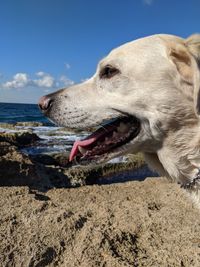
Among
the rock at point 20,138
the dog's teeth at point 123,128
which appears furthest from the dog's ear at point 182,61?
the rock at point 20,138

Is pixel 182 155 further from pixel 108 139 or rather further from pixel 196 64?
pixel 196 64

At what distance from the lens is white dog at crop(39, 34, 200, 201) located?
11.1 feet

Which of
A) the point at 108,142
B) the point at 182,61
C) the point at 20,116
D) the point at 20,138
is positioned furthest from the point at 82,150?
the point at 20,116

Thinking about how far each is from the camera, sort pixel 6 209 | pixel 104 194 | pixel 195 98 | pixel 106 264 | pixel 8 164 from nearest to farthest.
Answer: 1. pixel 195 98
2. pixel 106 264
3. pixel 6 209
4. pixel 104 194
5. pixel 8 164

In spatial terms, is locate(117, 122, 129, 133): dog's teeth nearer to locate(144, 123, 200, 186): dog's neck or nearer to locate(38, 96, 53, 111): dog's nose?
locate(144, 123, 200, 186): dog's neck

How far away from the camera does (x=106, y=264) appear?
3.73 metres

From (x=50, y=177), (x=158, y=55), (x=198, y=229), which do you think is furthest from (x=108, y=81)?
(x=50, y=177)

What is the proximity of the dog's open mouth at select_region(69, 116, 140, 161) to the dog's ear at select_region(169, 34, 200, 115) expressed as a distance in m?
0.62

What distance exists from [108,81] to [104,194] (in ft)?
8.96

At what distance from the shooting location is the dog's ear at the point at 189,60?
3.10m

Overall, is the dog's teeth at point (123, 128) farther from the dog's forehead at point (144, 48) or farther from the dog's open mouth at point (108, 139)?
the dog's forehead at point (144, 48)

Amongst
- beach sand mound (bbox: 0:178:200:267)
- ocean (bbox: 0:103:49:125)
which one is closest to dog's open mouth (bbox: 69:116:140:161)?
beach sand mound (bbox: 0:178:200:267)

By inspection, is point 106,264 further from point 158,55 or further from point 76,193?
point 76,193

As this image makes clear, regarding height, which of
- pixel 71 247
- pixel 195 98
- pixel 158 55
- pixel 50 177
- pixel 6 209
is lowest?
pixel 50 177
